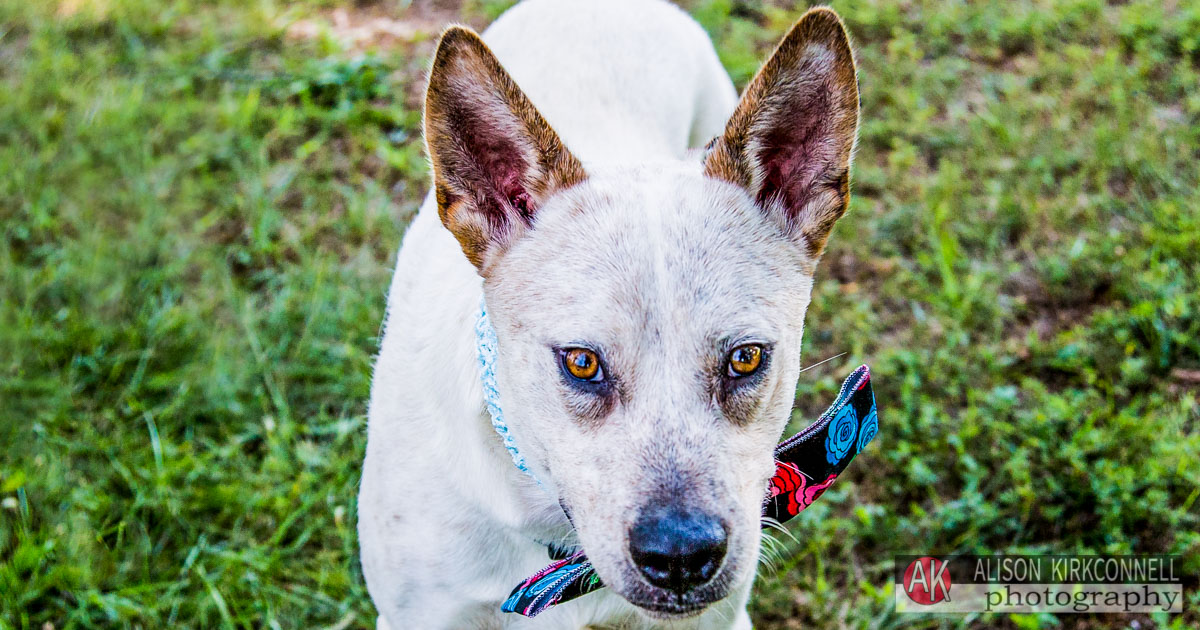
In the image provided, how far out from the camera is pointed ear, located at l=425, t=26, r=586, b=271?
2291mm

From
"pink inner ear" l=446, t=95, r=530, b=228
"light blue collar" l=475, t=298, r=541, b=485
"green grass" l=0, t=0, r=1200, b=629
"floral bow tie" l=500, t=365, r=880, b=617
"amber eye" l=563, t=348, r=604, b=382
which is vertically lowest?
"green grass" l=0, t=0, r=1200, b=629

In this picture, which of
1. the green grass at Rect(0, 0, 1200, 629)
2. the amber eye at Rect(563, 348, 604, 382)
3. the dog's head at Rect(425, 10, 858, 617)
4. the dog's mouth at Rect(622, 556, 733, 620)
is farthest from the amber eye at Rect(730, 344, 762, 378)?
the green grass at Rect(0, 0, 1200, 629)

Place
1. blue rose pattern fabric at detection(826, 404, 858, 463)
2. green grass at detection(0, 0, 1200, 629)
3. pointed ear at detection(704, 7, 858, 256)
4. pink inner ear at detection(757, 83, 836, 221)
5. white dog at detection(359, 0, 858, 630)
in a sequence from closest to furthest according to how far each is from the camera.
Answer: white dog at detection(359, 0, 858, 630) → pointed ear at detection(704, 7, 858, 256) → pink inner ear at detection(757, 83, 836, 221) → blue rose pattern fabric at detection(826, 404, 858, 463) → green grass at detection(0, 0, 1200, 629)

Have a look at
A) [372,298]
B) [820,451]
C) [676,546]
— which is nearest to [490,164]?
[676,546]

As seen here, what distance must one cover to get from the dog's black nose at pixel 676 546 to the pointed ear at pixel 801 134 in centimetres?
82

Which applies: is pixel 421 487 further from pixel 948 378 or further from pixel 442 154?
pixel 948 378

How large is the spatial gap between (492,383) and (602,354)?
0.37 m

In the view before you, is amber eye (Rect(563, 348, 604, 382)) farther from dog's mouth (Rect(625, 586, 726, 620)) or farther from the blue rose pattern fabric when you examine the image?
the blue rose pattern fabric

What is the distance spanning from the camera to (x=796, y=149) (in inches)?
98.0

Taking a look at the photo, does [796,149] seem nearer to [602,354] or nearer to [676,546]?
[602,354]

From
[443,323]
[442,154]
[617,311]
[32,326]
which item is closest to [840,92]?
[617,311]

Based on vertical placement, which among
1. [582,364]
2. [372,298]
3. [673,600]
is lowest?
[372,298]

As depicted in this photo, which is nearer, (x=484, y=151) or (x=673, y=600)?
(x=673, y=600)

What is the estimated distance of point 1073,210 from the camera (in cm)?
491
